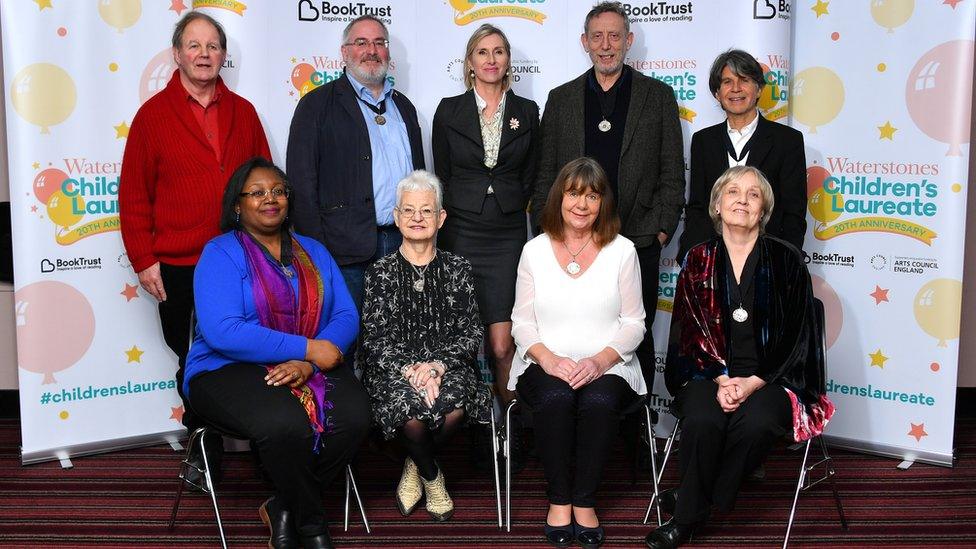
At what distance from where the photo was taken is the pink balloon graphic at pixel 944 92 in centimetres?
377

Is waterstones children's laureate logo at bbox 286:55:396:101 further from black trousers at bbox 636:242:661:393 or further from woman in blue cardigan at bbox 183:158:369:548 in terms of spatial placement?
black trousers at bbox 636:242:661:393

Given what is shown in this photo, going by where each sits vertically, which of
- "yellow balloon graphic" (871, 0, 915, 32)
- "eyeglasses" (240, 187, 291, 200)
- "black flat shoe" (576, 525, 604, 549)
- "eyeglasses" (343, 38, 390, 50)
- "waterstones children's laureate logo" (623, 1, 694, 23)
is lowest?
"black flat shoe" (576, 525, 604, 549)

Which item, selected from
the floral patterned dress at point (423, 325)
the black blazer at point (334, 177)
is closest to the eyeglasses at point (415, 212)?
the floral patterned dress at point (423, 325)

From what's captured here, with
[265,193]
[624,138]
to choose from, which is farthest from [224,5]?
[624,138]

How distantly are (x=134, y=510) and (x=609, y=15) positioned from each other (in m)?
2.68

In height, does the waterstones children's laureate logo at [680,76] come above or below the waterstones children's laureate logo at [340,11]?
below

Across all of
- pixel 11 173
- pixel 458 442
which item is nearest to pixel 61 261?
pixel 11 173

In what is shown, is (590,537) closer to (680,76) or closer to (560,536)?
(560,536)

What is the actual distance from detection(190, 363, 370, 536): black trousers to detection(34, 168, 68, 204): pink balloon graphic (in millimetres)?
1276

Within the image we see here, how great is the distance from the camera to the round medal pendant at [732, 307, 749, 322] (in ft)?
10.4

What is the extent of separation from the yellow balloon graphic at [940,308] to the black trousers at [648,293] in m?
1.15

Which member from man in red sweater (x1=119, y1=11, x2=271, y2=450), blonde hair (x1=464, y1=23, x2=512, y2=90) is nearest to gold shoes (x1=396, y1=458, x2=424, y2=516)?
man in red sweater (x1=119, y1=11, x2=271, y2=450)

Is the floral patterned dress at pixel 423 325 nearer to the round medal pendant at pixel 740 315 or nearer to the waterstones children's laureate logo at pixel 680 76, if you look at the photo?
the round medal pendant at pixel 740 315

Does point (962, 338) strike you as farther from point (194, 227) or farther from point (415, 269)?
point (194, 227)
